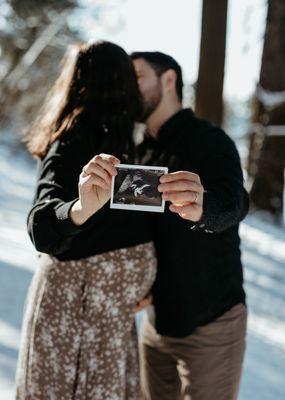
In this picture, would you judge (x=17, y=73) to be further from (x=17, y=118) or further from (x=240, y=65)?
(x=240, y=65)

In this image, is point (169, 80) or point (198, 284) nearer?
point (198, 284)

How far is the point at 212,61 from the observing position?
595 centimetres

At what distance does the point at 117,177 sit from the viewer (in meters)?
1.45

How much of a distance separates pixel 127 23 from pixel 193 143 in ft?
34.8

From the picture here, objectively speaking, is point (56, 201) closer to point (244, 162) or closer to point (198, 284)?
point (198, 284)

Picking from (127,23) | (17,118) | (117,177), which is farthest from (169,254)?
(17,118)

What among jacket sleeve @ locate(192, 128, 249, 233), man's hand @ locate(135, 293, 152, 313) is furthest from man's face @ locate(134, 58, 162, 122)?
man's hand @ locate(135, 293, 152, 313)

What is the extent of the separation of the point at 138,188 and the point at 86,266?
53 cm

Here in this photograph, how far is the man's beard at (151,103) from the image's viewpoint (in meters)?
2.21

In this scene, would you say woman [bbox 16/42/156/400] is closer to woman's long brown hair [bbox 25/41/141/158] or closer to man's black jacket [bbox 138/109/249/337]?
woman's long brown hair [bbox 25/41/141/158]

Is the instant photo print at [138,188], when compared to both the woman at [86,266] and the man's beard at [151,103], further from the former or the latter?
the man's beard at [151,103]

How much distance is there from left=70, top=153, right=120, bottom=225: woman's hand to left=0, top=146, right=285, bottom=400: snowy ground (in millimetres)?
1731

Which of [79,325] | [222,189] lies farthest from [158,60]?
[79,325]

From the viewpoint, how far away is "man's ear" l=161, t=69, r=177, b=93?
228 cm
